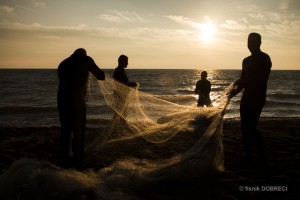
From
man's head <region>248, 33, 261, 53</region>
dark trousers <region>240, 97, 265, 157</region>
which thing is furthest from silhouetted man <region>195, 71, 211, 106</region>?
man's head <region>248, 33, 261, 53</region>

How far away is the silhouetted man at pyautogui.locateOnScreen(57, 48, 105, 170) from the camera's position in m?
4.43

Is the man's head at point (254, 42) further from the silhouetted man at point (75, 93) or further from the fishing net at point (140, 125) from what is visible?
the silhouetted man at point (75, 93)

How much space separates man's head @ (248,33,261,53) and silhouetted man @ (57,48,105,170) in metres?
2.55

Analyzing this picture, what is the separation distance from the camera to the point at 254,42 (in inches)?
199

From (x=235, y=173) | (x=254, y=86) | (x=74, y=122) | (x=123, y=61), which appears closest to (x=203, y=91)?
(x=123, y=61)

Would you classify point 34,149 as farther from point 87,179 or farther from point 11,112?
point 11,112

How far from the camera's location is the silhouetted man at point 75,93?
4.43 m

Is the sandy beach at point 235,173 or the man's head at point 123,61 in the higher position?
the man's head at point 123,61

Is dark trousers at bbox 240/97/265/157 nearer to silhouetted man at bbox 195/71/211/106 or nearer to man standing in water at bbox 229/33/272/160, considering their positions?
man standing in water at bbox 229/33/272/160

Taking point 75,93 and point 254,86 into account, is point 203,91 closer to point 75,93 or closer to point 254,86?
point 254,86

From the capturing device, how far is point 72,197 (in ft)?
10.5

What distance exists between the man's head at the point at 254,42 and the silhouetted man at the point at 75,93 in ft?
8.37

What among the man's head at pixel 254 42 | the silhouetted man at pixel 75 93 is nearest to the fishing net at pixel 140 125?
the silhouetted man at pixel 75 93

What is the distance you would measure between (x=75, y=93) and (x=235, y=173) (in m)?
2.74
